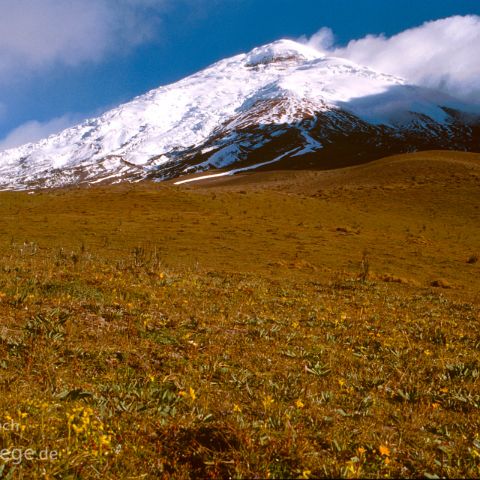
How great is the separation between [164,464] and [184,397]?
64.2 inches

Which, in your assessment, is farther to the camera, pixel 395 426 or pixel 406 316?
pixel 406 316

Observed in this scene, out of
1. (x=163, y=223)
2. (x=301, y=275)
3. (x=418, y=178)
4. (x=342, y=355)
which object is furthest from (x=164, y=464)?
(x=418, y=178)

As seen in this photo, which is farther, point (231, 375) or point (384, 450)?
point (231, 375)

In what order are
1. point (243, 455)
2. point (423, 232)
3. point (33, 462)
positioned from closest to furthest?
point (33, 462) < point (243, 455) < point (423, 232)

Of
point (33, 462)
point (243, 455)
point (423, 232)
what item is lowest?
point (423, 232)

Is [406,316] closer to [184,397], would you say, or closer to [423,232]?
[184,397]

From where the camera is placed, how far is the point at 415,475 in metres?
4.99

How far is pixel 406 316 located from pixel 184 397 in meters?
11.1

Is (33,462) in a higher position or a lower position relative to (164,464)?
higher

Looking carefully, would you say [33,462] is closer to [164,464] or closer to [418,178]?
[164,464]

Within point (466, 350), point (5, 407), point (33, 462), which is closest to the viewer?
point (33, 462)

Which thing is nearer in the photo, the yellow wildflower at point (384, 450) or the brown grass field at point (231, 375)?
the brown grass field at point (231, 375)

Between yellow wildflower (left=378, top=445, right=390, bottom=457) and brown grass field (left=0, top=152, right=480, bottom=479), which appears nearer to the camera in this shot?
brown grass field (left=0, top=152, right=480, bottom=479)

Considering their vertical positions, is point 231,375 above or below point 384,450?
above
